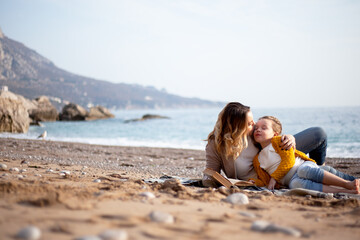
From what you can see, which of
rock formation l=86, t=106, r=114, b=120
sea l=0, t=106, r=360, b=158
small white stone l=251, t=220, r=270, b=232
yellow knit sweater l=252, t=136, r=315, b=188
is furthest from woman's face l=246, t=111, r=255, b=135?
rock formation l=86, t=106, r=114, b=120

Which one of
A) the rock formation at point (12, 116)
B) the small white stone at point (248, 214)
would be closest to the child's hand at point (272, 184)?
the small white stone at point (248, 214)

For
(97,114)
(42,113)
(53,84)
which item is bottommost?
(42,113)

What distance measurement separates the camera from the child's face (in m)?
3.66

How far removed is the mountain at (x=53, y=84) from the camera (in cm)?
6178

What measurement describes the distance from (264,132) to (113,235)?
2688 mm

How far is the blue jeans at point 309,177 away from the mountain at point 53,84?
5539 cm

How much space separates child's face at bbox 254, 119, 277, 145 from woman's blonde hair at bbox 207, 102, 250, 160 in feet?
0.67

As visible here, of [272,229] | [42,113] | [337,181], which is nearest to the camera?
[272,229]

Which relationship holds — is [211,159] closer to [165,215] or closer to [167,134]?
[165,215]

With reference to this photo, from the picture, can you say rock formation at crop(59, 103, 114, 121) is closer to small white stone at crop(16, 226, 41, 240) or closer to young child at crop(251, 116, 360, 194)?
young child at crop(251, 116, 360, 194)

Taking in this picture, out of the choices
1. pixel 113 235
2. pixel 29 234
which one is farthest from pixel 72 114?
pixel 113 235

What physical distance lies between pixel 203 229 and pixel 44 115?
40931mm

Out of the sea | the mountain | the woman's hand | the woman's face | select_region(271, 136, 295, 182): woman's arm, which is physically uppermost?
the mountain

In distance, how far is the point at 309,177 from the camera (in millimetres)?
3422
